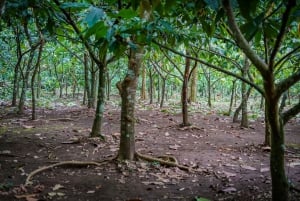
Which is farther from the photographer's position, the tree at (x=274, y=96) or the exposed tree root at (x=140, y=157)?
the exposed tree root at (x=140, y=157)

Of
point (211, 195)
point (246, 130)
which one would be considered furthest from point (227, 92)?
point (211, 195)

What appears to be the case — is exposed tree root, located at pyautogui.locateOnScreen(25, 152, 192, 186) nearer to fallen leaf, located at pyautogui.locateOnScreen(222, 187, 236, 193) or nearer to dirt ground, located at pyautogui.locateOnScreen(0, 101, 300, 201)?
dirt ground, located at pyautogui.locateOnScreen(0, 101, 300, 201)

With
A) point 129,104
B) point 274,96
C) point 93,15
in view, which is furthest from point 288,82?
point 129,104

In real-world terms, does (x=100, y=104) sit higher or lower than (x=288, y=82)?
lower

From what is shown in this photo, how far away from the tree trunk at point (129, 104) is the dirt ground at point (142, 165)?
0.75ft

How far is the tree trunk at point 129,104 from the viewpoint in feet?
18.7

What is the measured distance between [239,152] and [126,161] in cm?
254

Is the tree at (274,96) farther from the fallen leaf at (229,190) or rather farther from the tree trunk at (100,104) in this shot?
the tree trunk at (100,104)

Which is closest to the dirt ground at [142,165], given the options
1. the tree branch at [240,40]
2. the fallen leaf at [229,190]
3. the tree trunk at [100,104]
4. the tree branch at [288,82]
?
the fallen leaf at [229,190]

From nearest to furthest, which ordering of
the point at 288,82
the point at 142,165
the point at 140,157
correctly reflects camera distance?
the point at 288,82
the point at 142,165
the point at 140,157

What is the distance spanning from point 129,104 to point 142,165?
3.13 ft

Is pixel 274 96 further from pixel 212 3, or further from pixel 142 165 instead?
pixel 142 165

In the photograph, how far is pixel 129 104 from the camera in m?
5.75

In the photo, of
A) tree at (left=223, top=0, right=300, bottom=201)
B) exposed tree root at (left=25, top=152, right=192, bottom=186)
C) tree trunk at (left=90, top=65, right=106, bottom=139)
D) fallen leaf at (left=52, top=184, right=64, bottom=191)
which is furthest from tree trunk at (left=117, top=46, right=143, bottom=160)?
tree at (left=223, top=0, right=300, bottom=201)
